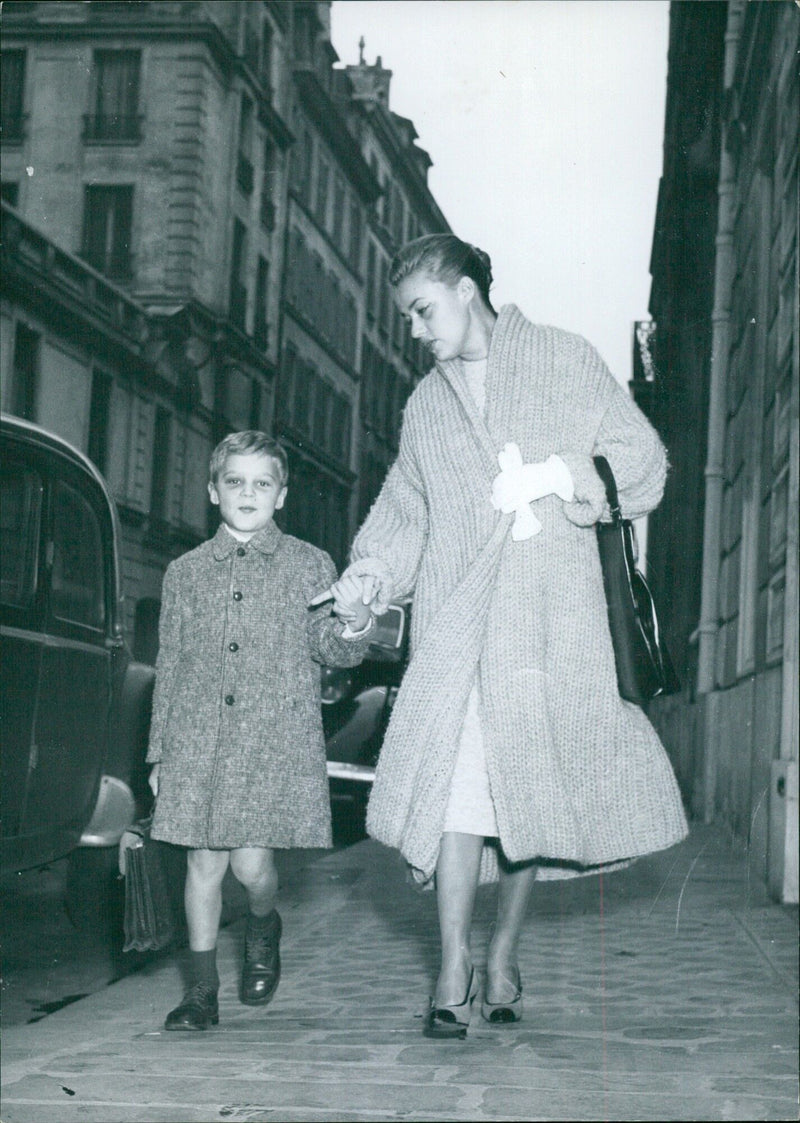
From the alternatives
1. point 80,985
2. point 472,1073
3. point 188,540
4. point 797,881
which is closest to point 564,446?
point 472,1073

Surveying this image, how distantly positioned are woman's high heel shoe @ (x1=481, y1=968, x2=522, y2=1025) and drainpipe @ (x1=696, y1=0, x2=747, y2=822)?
7032mm

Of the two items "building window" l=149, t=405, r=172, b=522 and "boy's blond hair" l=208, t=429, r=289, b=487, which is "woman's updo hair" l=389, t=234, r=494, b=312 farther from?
"building window" l=149, t=405, r=172, b=522

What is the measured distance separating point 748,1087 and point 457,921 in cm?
77

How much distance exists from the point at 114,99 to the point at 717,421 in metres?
6.51

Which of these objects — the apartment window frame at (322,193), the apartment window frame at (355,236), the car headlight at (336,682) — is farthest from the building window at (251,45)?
the car headlight at (336,682)

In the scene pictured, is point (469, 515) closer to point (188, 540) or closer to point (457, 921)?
point (457, 921)

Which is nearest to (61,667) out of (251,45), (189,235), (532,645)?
(532,645)

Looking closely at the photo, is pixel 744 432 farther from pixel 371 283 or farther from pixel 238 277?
pixel 238 277

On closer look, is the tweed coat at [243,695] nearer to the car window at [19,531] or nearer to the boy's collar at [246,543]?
the boy's collar at [246,543]

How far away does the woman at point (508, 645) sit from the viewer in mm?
3654

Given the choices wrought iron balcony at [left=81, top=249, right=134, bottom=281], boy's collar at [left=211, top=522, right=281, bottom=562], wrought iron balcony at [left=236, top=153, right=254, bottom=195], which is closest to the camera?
boy's collar at [left=211, top=522, right=281, bottom=562]

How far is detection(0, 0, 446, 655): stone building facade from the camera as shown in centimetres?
594

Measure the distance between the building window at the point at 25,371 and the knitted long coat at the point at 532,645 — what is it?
364 cm

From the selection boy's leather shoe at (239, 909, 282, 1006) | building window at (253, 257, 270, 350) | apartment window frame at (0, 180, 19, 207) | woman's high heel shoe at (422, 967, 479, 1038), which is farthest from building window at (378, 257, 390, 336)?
woman's high heel shoe at (422, 967, 479, 1038)
